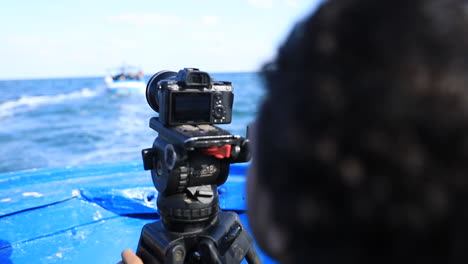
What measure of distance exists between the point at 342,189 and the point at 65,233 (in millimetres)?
2063

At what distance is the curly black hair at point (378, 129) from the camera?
0.36m

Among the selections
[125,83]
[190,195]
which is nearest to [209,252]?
[190,195]

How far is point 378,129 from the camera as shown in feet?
1.19

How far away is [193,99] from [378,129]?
104 cm

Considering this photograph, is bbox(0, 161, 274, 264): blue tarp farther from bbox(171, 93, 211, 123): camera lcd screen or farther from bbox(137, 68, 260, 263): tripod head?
bbox(171, 93, 211, 123): camera lcd screen

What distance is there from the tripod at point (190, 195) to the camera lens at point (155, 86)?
0.08 m

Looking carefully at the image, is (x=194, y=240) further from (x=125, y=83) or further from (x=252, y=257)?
(x=125, y=83)

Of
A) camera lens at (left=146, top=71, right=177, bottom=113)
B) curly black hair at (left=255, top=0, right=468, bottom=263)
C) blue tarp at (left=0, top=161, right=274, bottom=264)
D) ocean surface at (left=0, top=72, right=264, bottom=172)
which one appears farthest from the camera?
ocean surface at (left=0, top=72, right=264, bottom=172)

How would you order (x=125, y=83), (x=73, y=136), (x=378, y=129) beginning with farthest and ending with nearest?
(x=125, y=83)
(x=73, y=136)
(x=378, y=129)

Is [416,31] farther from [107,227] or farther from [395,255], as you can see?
[107,227]

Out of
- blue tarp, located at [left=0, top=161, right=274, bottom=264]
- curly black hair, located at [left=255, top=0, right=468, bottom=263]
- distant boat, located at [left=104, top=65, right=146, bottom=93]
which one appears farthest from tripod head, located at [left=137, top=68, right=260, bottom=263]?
distant boat, located at [left=104, top=65, right=146, bottom=93]

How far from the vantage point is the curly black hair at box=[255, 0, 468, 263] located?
358 millimetres

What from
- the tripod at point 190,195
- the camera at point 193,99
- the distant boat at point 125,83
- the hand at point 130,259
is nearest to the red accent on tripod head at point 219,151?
the tripod at point 190,195

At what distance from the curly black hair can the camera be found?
94 cm
